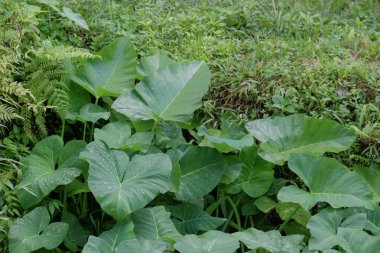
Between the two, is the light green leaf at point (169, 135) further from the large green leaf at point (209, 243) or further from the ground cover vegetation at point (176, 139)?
the large green leaf at point (209, 243)

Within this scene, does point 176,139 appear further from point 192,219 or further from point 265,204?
point 265,204

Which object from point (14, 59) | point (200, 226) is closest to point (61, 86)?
point (14, 59)

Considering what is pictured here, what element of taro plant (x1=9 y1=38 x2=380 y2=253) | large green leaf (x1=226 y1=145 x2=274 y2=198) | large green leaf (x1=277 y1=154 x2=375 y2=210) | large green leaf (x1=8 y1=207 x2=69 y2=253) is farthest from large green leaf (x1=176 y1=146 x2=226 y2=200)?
large green leaf (x1=8 y1=207 x2=69 y2=253)

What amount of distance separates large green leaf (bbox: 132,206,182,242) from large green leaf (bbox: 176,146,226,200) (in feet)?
0.70

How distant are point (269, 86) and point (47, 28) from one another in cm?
140

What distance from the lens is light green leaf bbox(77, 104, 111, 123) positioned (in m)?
3.14

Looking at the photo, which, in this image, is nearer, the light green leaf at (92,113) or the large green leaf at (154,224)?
the large green leaf at (154,224)

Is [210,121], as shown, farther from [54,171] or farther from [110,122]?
[54,171]

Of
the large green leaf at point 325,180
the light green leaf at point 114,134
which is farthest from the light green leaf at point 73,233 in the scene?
the large green leaf at point 325,180

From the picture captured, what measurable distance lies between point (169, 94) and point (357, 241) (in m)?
1.24

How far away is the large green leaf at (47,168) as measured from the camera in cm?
285

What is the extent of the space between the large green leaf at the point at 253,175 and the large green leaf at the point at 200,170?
5.2 inches

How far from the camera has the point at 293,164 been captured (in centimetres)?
297

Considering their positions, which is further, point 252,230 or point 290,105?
point 290,105
